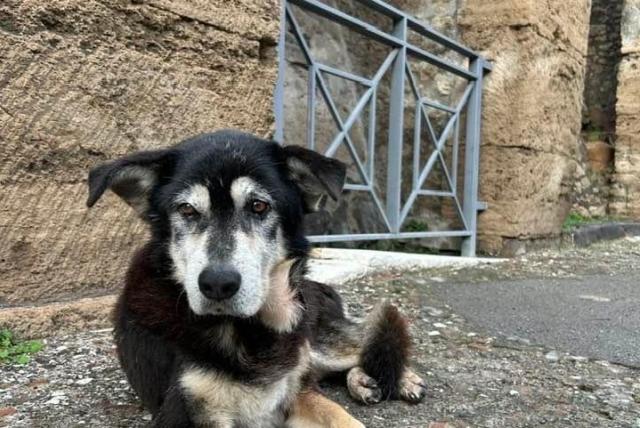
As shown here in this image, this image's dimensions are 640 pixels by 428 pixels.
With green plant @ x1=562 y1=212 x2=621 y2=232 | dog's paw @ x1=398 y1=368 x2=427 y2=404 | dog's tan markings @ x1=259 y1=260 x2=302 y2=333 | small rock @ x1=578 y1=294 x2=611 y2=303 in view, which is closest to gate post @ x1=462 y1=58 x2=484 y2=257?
small rock @ x1=578 y1=294 x2=611 y2=303

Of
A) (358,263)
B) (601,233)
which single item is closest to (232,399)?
(358,263)

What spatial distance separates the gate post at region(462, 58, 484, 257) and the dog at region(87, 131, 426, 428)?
14.8 feet

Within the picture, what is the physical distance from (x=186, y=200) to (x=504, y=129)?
533cm

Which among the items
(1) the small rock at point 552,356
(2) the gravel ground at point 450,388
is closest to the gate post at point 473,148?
(2) the gravel ground at point 450,388

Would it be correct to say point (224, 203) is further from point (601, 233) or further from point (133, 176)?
point (601, 233)

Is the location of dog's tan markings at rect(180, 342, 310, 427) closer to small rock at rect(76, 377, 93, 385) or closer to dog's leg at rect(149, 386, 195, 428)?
dog's leg at rect(149, 386, 195, 428)

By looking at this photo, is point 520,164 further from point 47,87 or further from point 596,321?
point 47,87

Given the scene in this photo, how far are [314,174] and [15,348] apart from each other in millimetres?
1814

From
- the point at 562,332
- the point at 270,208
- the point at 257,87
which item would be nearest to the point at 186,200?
the point at 270,208

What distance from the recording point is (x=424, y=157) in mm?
6957

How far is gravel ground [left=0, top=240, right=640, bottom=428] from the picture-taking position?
7.57 feet

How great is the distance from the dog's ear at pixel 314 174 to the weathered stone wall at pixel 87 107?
147 centimetres

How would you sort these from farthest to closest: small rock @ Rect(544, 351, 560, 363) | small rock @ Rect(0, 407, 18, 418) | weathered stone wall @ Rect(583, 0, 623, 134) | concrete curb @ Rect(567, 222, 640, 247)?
weathered stone wall @ Rect(583, 0, 623, 134) → concrete curb @ Rect(567, 222, 640, 247) → small rock @ Rect(544, 351, 560, 363) → small rock @ Rect(0, 407, 18, 418)

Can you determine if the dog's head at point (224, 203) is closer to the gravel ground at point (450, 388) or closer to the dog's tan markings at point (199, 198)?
the dog's tan markings at point (199, 198)
